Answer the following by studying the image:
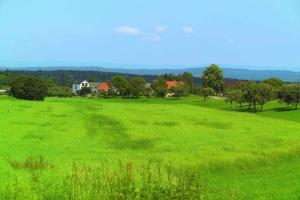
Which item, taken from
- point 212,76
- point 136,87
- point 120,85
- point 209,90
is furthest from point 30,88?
point 212,76

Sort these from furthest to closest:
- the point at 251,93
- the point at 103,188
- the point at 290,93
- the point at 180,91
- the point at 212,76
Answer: the point at 212,76
the point at 180,91
the point at 251,93
the point at 290,93
the point at 103,188

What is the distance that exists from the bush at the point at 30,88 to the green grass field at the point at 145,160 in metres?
77.3

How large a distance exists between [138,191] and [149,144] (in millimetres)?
27691

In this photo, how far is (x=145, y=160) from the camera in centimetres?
3225

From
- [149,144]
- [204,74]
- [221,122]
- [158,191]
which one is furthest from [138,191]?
[204,74]

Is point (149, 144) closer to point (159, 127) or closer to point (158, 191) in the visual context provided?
point (159, 127)

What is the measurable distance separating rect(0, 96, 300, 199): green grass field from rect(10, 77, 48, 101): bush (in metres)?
77.3

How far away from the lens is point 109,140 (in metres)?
46.1

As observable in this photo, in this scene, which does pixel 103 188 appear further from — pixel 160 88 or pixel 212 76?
pixel 212 76

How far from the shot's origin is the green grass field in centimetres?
1794

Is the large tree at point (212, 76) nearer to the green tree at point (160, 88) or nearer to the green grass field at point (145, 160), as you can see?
the green tree at point (160, 88)

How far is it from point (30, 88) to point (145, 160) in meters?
112

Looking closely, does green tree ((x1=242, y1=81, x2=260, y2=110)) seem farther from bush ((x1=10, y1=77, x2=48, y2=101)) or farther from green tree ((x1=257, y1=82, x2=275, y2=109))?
bush ((x1=10, y1=77, x2=48, y2=101))

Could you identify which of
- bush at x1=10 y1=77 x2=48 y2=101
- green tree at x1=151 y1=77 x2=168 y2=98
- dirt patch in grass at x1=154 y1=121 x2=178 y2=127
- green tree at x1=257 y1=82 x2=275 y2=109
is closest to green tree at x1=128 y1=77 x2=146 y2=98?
green tree at x1=151 y1=77 x2=168 y2=98
